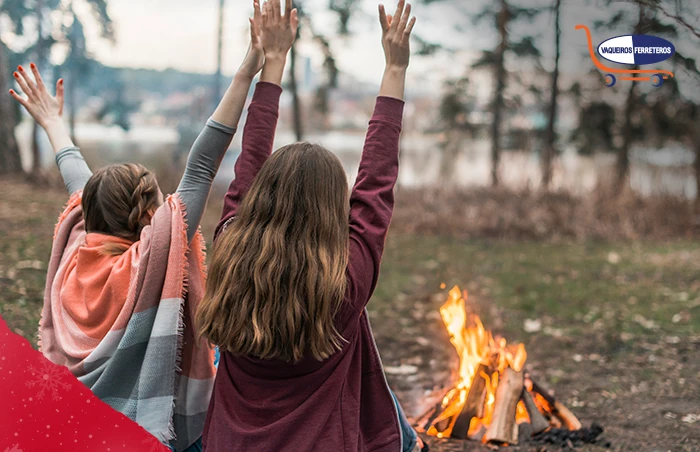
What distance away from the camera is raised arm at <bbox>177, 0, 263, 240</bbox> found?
7.93ft

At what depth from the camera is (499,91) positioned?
14836 millimetres

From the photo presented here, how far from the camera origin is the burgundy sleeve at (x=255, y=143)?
233cm

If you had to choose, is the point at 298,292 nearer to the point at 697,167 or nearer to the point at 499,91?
the point at 697,167

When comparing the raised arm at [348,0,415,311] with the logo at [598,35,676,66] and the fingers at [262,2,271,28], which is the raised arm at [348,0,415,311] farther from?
the logo at [598,35,676,66]

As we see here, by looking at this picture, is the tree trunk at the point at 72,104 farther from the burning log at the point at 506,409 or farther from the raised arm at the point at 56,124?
the burning log at the point at 506,409

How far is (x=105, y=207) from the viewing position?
249cm

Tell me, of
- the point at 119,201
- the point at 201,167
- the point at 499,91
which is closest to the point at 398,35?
the point at 201,167

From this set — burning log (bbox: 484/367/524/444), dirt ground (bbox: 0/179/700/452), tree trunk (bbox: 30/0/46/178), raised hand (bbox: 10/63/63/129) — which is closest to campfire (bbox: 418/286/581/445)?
burning log (bbox: 484/367/524/444)

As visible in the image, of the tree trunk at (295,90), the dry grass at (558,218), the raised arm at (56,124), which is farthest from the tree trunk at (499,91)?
the raised arm at (56,124)

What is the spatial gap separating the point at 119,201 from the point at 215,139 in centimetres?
45

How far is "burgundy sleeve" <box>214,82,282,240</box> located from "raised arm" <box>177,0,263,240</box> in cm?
7

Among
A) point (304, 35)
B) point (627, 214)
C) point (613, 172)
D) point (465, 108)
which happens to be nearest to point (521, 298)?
point (627, 214)

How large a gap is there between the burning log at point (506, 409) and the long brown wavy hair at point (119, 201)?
2.12 metres

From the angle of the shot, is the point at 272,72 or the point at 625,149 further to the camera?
the point at 625,149
